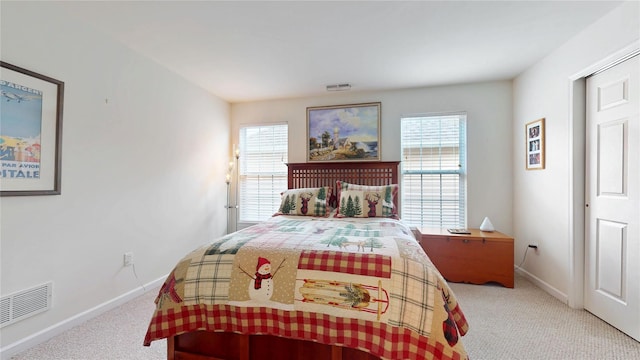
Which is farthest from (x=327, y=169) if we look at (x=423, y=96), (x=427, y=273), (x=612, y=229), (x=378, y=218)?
(x=612, y=229)

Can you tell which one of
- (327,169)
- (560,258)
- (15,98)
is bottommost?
(560,258)

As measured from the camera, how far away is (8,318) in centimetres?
172

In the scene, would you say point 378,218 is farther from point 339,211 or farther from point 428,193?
point 428,193

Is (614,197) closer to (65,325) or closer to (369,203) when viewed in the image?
(369,203)

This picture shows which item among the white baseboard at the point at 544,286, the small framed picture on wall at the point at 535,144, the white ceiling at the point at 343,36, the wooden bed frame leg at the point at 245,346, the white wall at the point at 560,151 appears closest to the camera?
the wooden bed frame leg at the point at 245,346

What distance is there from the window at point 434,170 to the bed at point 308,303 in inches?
80.6

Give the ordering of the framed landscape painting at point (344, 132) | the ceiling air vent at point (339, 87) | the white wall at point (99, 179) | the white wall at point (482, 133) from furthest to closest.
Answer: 1. the framed landscape painting at point (344, 132)
2. the ceiling air vent at point (339, 87)
3. the white wall at point (482, 133)
4. the white wall at point (99, 179)

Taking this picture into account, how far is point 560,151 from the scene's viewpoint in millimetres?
2555

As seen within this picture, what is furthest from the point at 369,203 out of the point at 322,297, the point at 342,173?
the point at 322,297

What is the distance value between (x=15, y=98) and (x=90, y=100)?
501 mm

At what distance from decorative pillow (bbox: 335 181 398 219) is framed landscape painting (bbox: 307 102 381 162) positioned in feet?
2.64

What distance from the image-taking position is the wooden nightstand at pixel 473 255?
113 inches

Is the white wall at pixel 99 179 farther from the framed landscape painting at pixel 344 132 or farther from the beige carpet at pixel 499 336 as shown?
the framed landscape painting at pixel 344 132

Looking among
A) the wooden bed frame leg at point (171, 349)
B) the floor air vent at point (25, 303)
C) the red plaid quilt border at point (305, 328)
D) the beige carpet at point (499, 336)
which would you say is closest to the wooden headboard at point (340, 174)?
the beige carpet at point (499, 336)
